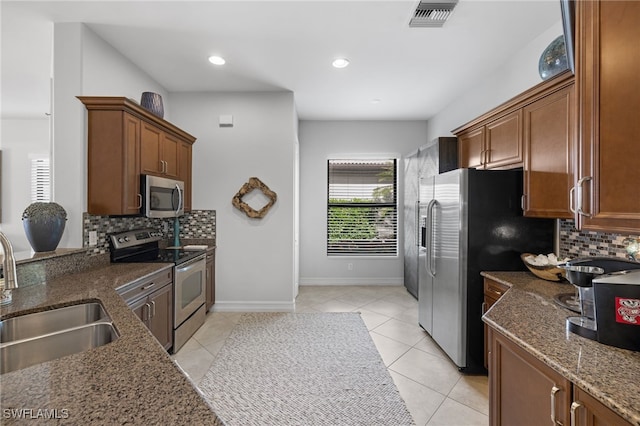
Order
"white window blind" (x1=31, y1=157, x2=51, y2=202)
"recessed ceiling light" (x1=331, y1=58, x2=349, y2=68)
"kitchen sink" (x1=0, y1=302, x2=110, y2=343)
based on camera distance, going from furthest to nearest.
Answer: "white window blind" (x1=31, y1=157, x2=51, y2=202)
"recessed ceiling light" (x1=331, y1=58, x2=349, y2=68)
"kitchen sink" (x1=0, y1=302, x2=110, y2=343)

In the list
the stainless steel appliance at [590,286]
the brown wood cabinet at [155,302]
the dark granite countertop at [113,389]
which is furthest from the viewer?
the brown wood cabinet at [155,302]

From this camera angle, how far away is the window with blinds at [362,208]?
5.26m

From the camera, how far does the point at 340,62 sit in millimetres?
3064

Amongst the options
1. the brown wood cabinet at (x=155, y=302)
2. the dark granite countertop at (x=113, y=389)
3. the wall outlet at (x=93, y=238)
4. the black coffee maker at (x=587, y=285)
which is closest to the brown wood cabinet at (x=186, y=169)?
the wall outlet at (x=93, y=238)

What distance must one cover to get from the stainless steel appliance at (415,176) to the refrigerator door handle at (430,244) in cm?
95

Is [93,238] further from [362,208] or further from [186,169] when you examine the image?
[362,208]

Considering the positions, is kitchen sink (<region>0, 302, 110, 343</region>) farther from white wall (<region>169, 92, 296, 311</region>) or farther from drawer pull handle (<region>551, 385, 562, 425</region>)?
white wall (<region>169, 92, 296, 311</region>)

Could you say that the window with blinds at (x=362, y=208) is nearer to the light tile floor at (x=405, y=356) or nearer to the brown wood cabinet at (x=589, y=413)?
the light tile floor at (x=405, y=356)

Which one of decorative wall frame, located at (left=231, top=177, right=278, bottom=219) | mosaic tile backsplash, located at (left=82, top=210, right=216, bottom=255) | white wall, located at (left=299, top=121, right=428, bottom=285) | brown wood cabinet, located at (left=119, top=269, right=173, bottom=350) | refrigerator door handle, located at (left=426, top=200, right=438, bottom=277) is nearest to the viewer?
brown wood cabinet, located at (left=119, top=269, right=173, bottom=350)

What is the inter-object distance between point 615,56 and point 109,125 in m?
3.24

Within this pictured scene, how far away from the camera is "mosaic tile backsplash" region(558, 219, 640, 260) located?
194cm

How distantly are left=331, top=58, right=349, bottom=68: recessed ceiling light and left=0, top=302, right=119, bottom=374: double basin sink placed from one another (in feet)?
9.58

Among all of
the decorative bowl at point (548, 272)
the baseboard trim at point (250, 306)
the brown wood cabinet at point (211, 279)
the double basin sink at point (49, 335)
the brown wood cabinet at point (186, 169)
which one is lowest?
the baseboard trim at point (250, 306)

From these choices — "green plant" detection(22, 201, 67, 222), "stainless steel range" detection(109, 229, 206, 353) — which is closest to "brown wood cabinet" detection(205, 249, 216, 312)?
"stainless steel range" detection(109, 229, 206, 353)
